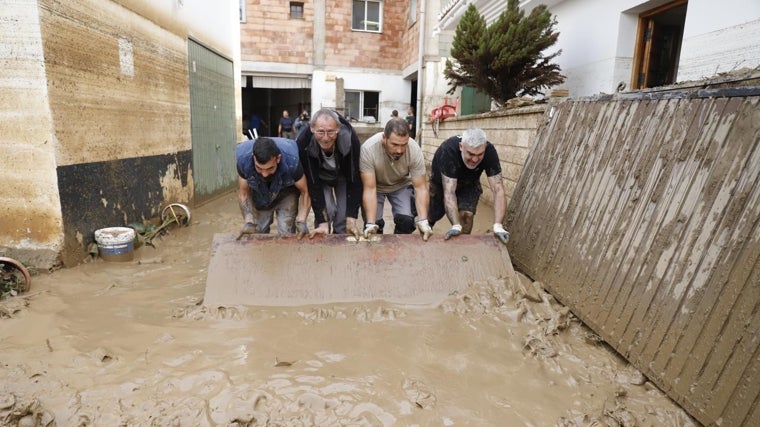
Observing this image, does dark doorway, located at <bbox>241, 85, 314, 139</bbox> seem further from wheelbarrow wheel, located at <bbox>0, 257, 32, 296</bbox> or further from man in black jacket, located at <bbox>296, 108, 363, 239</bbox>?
wheelbarrow wheel, located at <bbox>0, 257, 32, 296</bbox>

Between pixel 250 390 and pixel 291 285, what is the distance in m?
1.00

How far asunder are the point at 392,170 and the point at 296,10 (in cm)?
1341

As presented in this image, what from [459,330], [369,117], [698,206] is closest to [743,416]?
[698,206]

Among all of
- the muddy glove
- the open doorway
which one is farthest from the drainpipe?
the muddy glove

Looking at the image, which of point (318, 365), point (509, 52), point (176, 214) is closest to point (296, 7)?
point (509, 52)

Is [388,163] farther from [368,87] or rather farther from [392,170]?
[368,87]

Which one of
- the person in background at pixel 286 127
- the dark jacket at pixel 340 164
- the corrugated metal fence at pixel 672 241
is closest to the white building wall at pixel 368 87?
the person in background at pixel 286 127

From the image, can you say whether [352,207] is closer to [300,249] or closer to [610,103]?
[300,249]

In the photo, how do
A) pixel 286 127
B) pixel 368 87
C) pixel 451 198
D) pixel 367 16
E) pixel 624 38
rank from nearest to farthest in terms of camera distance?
pixel 451 198, pixel 624 38, pixel 286 127, pixel 367 16, pixel 368 87

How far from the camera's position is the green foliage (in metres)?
7.14

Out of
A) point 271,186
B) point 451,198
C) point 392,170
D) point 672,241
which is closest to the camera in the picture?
point 672,241

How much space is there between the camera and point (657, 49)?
20.5 feet

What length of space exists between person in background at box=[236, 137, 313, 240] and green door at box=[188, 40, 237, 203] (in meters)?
3.43

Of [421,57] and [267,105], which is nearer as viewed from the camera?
[421,57]
